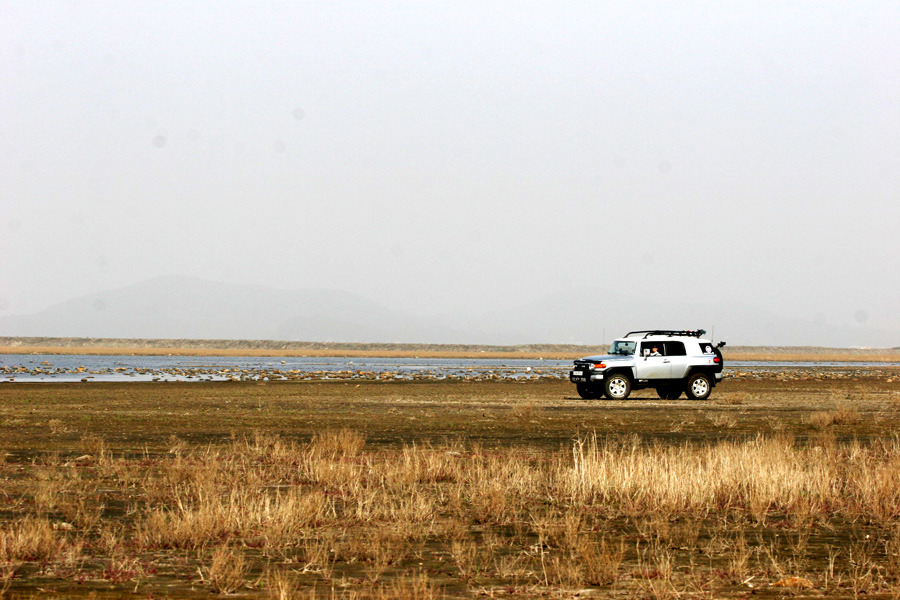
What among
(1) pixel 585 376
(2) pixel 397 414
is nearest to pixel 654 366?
(1) pixel 585 376

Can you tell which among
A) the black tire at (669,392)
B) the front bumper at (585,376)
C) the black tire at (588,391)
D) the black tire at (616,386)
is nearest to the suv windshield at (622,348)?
the black tire at (616,386)

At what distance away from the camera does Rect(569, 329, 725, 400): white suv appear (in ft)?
114

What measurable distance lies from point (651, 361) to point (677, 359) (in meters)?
0.99

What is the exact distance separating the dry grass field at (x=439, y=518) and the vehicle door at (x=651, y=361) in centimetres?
1173

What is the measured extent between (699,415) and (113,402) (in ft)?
60.0

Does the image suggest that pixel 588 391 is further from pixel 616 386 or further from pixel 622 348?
pixel 622 348

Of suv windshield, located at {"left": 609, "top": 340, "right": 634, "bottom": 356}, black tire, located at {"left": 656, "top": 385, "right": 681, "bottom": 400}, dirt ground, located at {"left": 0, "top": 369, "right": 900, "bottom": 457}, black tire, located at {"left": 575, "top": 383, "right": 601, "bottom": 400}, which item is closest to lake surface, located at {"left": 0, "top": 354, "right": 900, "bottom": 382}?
dirt ground, located at {"left": 0, "top": 369, "right": 900, "bottom": 457}

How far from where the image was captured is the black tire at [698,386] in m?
35.4

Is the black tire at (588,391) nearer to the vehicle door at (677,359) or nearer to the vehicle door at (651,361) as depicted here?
the vehicle door at (651,361)

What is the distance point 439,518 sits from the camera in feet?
38.0

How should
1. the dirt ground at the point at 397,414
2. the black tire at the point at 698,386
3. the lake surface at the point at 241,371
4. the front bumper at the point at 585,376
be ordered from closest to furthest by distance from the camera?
the dirt ground at the point at 397,414 → the front bumper at the point at 585,376 → the black tire at the point at 698,386 → the lake surface at the point at 241,371

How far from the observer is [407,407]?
31.6 meters

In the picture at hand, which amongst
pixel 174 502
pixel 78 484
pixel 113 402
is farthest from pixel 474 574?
pixel 113 402

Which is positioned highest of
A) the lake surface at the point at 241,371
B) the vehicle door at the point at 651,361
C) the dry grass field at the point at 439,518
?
the vehicle door at the point at 651,361
